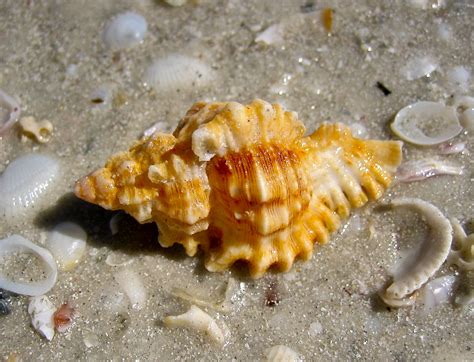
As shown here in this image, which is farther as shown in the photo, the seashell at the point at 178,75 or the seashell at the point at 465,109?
the seashell at the point at 178,75

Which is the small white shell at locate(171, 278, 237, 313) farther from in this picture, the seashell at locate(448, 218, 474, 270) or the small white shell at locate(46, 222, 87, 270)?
the seashell at locate(448, 218, 474, 270)

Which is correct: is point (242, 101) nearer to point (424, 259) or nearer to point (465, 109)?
point (465, 109)

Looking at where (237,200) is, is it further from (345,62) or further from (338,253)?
(345,62)

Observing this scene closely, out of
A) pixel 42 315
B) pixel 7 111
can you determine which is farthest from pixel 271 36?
pixel 42 315

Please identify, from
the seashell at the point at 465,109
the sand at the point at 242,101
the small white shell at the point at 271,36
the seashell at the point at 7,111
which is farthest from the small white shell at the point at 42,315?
the seashell at the point at 465,109

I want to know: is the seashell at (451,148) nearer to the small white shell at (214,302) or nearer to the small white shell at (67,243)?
the small white shell at (214,302)
